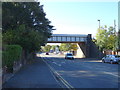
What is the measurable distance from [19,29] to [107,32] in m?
28.9

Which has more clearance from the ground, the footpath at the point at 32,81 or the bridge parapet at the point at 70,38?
the bridge parapet at the point at 70,38

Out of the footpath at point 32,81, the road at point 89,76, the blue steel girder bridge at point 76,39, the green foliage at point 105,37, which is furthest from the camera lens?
the blue steel girder bridge at point 76,39

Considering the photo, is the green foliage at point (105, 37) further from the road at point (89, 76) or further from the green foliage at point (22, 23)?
the road at point (89, 76)

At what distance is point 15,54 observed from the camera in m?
20.3

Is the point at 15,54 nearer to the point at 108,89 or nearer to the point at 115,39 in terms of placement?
the point at 108,89

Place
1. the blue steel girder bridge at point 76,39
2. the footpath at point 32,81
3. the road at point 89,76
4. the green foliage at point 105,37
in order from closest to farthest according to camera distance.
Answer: the footpath at point 32,81 < the road at point 89,76 < the green foliage at point 105,37 < the blue steel girder bridge at point 76,39

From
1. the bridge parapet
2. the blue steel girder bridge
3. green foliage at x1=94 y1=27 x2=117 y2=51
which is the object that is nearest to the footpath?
green foliage at x1=94 y1=27 x2=117 y2=51

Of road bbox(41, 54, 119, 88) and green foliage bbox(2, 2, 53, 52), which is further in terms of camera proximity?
green foliage bbox(2, 2, 53, 52)

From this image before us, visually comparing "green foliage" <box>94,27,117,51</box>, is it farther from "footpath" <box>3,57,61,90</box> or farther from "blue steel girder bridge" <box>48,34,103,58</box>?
"footpath" <box>3,57,61,90</box>

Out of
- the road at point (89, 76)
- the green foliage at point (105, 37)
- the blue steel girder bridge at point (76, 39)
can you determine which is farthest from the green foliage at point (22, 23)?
the blue steel girder bridge at point (76, 39)

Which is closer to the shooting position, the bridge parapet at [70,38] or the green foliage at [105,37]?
the green foliage at [105,37]

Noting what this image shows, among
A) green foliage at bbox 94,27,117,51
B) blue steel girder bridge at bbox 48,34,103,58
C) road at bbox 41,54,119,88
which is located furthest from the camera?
blue steel girder bridge at bbox 48,34,103,58

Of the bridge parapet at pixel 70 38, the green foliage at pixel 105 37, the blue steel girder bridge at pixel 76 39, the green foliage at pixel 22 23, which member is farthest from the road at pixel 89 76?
the bridge parapet at pixel 70 38

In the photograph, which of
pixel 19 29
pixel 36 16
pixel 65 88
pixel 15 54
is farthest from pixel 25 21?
pixel 65 88
